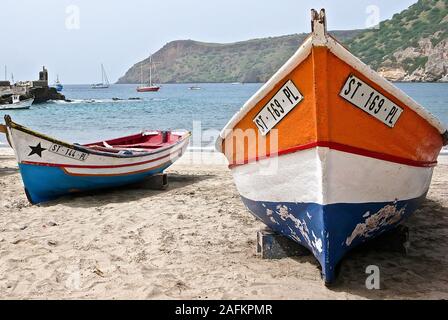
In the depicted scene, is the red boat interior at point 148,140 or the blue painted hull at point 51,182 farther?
the red boat interior at point 148,140

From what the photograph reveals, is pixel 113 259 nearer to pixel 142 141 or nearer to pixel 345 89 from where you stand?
pixel 345 89

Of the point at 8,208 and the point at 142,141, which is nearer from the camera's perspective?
the point at 8,208

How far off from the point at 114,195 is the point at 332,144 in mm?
5416

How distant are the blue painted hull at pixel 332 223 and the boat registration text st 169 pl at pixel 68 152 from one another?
4169mm

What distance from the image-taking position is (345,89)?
4086mm

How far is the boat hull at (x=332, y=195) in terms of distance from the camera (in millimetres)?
4195

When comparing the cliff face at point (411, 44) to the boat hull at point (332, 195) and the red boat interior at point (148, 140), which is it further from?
the boat hull at point (332, 195)

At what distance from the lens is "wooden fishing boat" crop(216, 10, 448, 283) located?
4074 millimetres

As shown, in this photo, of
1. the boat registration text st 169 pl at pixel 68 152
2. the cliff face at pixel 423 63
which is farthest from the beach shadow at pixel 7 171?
the cliff face at pixel 423 63

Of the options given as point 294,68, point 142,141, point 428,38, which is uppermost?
point 428,38

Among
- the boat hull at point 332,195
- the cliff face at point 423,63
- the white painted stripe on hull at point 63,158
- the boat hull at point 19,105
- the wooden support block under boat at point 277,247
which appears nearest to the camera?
the boat hull at point 332,195

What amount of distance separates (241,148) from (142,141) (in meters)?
7.00

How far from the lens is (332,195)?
13.8 feet
